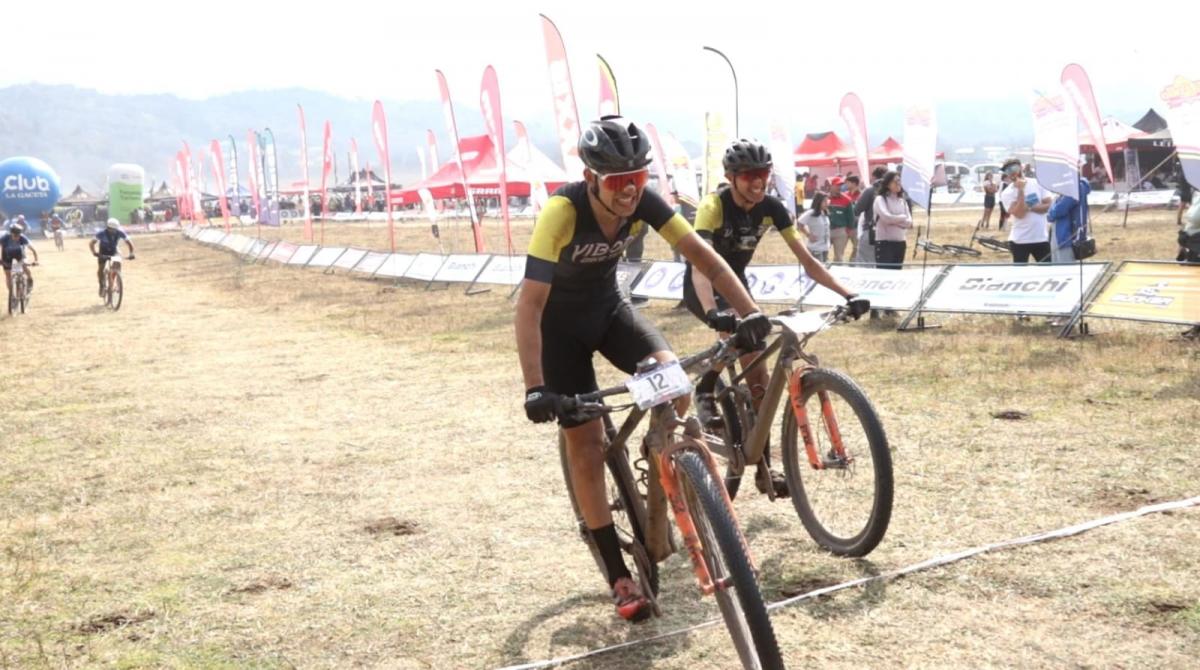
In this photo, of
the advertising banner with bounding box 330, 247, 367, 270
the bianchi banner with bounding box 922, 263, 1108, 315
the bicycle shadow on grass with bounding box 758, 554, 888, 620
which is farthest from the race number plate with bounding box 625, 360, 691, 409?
the advertising banner with bounding box 330, 247, 367, 270

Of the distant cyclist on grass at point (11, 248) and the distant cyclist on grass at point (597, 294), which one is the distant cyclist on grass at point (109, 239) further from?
the distant cyclist on grass at point (597, 294)

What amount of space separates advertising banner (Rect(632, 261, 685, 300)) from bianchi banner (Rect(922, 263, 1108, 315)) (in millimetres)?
4961

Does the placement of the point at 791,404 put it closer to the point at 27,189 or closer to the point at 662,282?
the point at 662,282

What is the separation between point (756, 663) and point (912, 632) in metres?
1.06

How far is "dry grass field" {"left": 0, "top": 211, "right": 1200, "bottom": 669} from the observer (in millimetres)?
4676

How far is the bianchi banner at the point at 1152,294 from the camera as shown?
11.1 m

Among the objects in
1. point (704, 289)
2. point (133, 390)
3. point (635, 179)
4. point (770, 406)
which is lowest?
point (133, 390)

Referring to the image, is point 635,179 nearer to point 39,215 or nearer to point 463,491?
point 463,491

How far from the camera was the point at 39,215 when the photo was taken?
86812 mm

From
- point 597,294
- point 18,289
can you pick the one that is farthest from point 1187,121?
point 18,289

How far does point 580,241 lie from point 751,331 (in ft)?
2.75

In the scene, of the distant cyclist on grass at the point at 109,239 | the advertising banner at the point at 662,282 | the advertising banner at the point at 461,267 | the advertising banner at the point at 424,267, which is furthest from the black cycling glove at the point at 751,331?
the distant cyclist on grass at the point at 109,239

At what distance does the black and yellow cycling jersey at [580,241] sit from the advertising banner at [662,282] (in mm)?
12617

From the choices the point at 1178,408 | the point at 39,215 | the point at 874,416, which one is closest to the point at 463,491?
the point at 874,416
